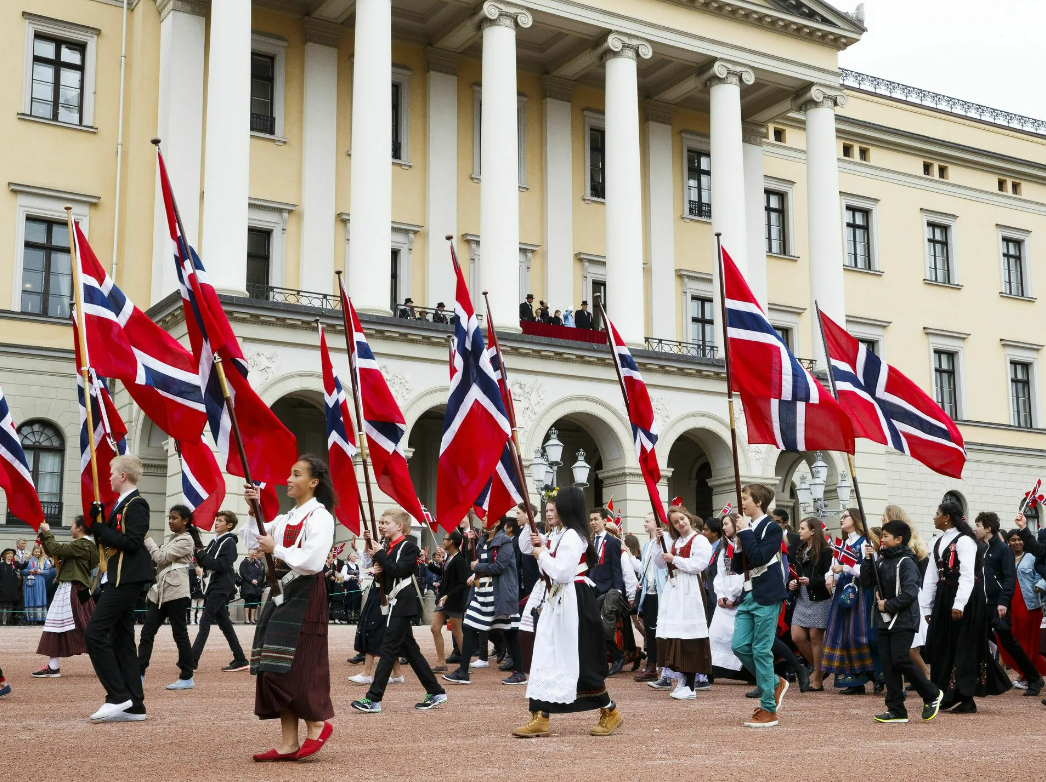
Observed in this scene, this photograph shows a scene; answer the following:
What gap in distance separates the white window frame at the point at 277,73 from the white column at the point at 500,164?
5.02 meters

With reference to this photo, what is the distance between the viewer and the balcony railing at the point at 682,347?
33.4m

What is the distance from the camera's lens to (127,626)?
30.0ft

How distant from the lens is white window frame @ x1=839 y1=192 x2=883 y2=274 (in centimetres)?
4084

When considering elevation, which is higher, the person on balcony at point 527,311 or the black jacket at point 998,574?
the person on balcony at point 527,311

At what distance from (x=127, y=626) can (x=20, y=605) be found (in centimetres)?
1659

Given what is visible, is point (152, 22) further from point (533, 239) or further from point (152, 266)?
point (533, 239)

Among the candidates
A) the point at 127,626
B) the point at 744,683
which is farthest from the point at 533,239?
the point at 127,626

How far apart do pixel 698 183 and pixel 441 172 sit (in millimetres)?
8551

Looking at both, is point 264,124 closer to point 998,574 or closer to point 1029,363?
point 998,574

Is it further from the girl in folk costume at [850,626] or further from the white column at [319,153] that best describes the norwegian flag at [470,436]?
the white column at [319,153]

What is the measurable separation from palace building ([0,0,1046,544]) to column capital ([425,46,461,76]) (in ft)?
0.24

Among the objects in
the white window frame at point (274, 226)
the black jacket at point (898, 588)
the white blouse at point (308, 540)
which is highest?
the white window frame at point (274, 226)

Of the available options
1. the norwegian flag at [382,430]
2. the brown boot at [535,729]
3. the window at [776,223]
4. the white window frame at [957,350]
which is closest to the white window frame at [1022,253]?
the white window frame at [957,350]

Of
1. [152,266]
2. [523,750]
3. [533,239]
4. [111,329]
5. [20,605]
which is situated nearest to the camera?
[523,750]
